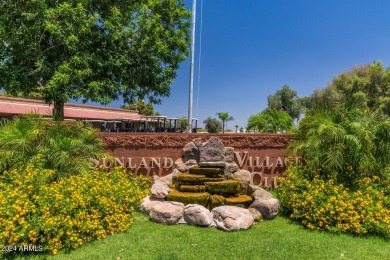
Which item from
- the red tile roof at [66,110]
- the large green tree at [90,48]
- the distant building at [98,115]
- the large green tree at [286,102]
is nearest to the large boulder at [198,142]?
the large green tree at [90,48]

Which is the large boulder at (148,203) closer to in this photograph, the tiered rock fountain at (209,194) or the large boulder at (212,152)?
the tiered rock fountain at (209,194)

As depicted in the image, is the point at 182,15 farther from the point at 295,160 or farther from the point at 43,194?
the point at 43,194

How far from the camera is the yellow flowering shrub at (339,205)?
5.53 meters

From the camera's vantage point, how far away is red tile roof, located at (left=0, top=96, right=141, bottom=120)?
20.3 m

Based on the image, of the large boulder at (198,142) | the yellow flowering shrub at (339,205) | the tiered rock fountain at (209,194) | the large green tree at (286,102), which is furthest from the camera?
the large green tree at (286,102)

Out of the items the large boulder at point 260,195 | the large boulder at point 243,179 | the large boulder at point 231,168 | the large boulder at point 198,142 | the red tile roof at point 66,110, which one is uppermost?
the red tile roof at point 66,110

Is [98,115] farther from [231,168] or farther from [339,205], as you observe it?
[339,205]

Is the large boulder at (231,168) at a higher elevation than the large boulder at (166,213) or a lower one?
higher

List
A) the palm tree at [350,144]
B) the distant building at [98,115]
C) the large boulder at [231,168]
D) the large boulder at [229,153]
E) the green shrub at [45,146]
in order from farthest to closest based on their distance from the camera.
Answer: the distant building at [98,115], the large boulder at [229,153], the large boulder at [231,168], the palm tree at [350,144], the green shrub at [45,146]

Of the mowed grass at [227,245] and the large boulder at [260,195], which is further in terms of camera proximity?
the large boulder at [260,195]

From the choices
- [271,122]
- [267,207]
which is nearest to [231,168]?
[267,207]

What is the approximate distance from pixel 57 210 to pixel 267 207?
4290 mm

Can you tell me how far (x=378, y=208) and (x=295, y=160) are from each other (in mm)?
2711

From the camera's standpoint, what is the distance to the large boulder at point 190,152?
26.1ft
